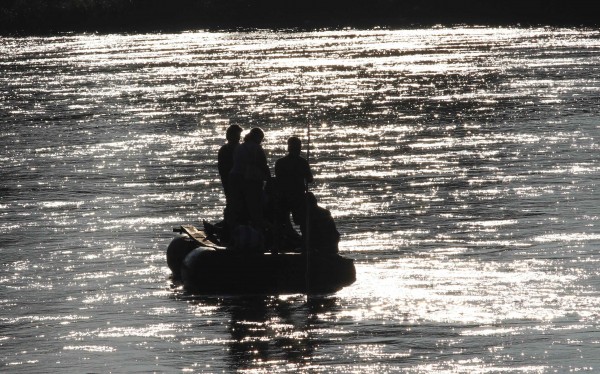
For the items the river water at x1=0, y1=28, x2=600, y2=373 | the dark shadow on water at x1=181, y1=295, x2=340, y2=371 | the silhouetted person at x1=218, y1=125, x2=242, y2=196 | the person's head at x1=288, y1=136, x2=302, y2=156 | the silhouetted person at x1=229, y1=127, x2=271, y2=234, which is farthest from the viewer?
the silhouetted person at x1=218, y1=125, x2=242, y2=196

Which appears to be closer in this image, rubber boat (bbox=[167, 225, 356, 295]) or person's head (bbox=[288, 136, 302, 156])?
rubber boat (bbox=[167, 225, 356, 295])

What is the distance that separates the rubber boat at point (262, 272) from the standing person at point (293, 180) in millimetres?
742

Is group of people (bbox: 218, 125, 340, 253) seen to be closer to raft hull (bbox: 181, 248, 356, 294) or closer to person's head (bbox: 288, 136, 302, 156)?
person's head (bbox: 288, 136, 302, 156)

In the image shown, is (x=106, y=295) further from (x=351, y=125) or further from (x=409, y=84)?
(x=409, y=84)

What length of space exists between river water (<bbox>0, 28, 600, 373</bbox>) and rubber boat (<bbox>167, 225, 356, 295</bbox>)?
0.21 metres

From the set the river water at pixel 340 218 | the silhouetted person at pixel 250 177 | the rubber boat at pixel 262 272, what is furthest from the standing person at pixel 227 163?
the river water at pixel 340 218

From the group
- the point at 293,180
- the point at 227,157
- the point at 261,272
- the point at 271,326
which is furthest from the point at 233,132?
the point at 271,326

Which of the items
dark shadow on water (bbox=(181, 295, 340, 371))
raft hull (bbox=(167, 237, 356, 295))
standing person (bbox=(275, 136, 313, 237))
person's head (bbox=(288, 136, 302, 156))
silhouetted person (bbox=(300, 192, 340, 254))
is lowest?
dark shadow on water (bbox=(181, 295, 340, 371))

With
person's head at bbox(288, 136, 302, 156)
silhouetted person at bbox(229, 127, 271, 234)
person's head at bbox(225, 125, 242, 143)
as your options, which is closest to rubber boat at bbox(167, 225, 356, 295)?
silhouetted person at bbox(229, 127, 271, 234)

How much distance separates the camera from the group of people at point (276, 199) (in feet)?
70.5

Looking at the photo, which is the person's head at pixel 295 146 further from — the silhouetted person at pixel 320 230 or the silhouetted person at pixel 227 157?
the silhouetted person at pixel 227 157

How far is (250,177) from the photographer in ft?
70.7

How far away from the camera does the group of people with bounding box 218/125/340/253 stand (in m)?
21.5

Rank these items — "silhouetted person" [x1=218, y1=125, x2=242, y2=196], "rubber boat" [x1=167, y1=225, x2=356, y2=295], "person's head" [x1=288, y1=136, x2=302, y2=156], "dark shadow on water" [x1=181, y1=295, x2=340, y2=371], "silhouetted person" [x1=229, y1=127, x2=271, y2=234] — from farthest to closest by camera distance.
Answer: "silhouetted person" [x1=218, y1=125, x2=242, y2=196], "silhouetted person" [x1=229, y1=127, x2=271, y2=234], "person's head" [x1=288, y1=136, x2=302, y2=156], "rubber boat" [x1=167, y1=225, x2=356, y2=295], "dark shadow on water" [x1=181, y1=295, x2=340, y2=371]
